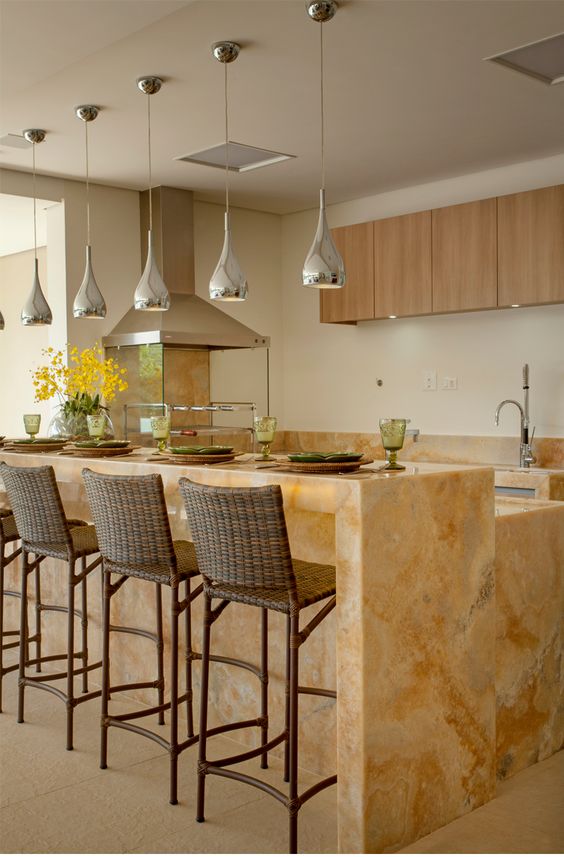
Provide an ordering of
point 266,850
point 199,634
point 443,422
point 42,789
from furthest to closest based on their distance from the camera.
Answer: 1. point 443,422
2. point 199,634
3. point 42,789
4. point 266,850

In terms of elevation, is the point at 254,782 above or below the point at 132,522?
below

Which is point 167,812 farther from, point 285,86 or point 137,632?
point 285,86

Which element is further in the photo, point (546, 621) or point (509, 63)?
point (509, 63)

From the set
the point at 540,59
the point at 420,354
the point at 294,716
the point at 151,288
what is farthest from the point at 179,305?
the point at 294,716

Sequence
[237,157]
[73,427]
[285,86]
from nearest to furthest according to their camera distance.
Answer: [285,86] → [73,427] → [237,157]

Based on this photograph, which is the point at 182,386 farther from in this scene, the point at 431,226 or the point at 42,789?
the point at 42,789

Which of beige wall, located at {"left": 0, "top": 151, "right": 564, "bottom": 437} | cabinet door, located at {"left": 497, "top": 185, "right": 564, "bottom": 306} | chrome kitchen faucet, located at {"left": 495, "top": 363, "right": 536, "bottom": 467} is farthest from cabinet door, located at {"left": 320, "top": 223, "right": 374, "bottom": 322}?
chrome kitchen faucet, located at {"left": 495, "top": 363, "right": 536, "bottom": 467}

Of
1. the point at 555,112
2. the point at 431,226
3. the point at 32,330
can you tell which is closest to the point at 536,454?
the point at 431,226

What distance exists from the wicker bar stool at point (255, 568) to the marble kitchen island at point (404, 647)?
0.41 ft

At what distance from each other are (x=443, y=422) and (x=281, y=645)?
288 cm

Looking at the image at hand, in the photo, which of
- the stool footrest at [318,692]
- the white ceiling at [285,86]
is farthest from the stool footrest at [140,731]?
the white ceiling at [285,86]

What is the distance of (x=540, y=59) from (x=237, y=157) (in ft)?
6.32

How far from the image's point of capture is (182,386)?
5.57m

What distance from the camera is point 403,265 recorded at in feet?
17.4
